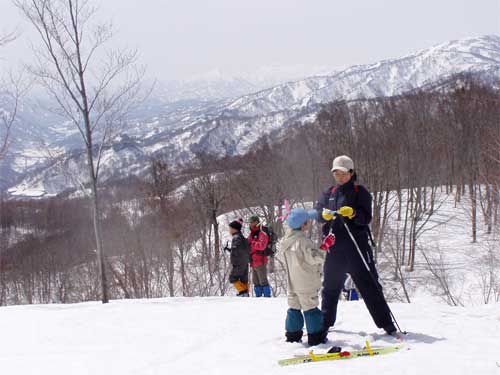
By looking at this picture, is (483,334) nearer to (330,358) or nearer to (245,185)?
(330,358)

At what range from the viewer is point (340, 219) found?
15.9ft

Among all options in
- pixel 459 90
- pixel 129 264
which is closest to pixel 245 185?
pixel 129 264

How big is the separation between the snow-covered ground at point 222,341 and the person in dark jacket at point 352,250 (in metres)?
0.43

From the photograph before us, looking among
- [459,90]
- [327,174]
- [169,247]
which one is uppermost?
[459,90]

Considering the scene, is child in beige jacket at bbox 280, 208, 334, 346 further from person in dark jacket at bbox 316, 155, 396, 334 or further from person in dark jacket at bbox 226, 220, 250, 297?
person in dark jacket at bbox 226, 220, 250, 297

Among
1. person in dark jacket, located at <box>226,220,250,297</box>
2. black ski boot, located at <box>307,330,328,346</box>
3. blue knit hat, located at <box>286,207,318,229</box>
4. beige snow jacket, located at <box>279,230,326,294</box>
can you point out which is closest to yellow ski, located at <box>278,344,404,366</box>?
black ski boot, located at <box>307,330,328,346</box>

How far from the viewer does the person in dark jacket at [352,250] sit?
4762 mm

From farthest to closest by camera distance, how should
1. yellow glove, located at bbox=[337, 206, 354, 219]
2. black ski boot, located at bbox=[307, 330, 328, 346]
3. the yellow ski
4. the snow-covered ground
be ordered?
black ski boot, located at bbox=[307, 330, 328, 346]
yellow glove, located at bbox=[337, 206, 354, 219]
the yellow ski
the snow-covered ground

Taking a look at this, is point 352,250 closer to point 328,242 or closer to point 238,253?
point 328,242

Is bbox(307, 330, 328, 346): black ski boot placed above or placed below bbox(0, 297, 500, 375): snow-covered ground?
above

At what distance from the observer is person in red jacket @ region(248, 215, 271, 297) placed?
943cm

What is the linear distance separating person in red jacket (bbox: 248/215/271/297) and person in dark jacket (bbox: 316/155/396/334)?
4544 millimetres

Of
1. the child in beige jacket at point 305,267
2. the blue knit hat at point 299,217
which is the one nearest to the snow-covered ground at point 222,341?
the child in beige jacket at point 305,267

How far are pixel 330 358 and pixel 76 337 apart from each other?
3627mm
